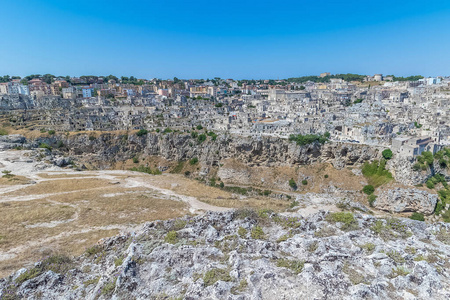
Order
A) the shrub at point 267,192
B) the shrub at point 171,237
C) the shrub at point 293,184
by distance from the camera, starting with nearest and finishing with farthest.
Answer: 1. the shrub at point 171,237
2. the shrub at point 267,192
3. the shrub at point 293,184

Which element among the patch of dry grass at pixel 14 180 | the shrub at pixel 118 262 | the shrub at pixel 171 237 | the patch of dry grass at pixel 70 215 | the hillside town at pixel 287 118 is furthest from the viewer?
the hillside town at pixel 287 118

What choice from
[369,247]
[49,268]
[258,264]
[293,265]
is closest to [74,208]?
[49,268]

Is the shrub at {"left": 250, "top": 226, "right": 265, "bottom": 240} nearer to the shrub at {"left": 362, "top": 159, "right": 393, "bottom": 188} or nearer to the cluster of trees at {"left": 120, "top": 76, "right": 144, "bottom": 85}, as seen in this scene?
the shrub at {"left": 362, "top": 159, "right": 393, "bottom": 188}

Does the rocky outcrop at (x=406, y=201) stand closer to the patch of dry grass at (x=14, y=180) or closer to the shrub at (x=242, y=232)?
the shrub at (x=242, y=232)

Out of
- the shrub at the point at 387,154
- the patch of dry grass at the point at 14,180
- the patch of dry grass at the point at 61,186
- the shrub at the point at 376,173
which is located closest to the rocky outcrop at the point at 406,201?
the shrub at the point at 376,173

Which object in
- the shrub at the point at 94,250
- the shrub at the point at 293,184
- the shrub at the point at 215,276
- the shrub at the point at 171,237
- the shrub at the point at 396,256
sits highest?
the shrub at the point at 396,256

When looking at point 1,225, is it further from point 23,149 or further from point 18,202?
point 23,149

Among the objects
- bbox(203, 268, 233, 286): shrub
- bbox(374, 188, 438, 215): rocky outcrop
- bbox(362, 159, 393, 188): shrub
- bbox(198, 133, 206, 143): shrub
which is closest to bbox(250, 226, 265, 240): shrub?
bbox(203, 268, 233, 286): shrub
